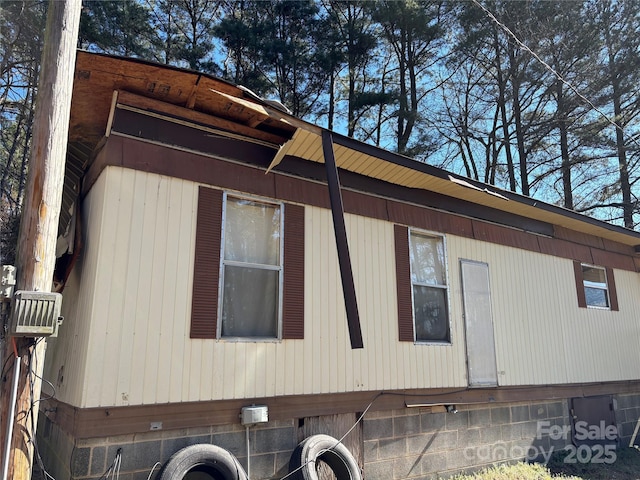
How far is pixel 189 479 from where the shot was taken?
13.1ft

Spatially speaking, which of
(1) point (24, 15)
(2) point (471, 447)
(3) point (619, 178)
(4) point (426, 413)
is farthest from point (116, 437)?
(3) point (619, 178)

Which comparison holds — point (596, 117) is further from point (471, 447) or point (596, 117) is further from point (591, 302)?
point (471, 447)

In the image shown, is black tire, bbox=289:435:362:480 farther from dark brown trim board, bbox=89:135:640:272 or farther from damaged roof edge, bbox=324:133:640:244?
damaged roof edge, bbox=324:133:640:244

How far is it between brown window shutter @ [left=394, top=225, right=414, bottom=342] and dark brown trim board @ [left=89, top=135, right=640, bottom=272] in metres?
0.19

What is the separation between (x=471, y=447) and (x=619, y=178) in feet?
39.0

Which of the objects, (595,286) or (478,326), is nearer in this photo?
(478,326)

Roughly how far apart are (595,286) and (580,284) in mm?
600

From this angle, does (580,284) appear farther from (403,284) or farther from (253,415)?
(253,415)

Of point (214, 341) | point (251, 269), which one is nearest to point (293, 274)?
point (251, 269)

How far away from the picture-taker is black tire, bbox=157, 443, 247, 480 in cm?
371

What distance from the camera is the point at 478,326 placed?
246 inches

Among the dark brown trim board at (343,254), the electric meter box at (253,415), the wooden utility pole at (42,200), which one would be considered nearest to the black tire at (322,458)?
the electric meter box at (253,415)

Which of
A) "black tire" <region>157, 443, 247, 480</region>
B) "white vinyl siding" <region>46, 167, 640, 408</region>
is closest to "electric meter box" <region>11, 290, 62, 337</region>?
"white vinyl siding" <region>46, 167, 640, 408</region>

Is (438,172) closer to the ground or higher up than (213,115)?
closer to the ground
